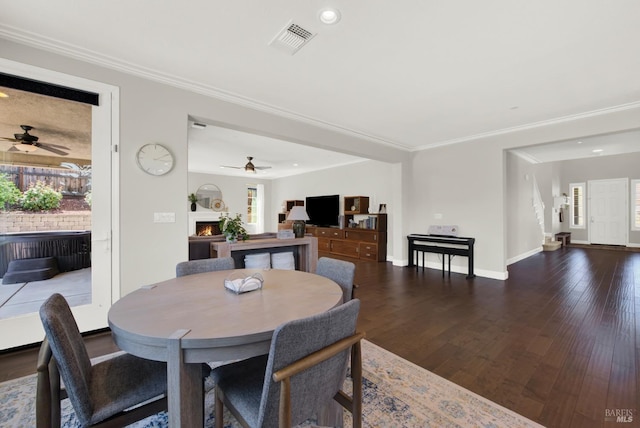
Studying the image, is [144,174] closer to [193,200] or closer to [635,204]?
[193,200]

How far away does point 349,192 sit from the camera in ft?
25.0

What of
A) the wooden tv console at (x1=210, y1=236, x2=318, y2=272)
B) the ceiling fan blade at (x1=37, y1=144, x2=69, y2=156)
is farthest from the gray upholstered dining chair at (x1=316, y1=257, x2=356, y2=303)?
the ceiling fan blade at (x1=37, y1=144, x2=69, y2=156)

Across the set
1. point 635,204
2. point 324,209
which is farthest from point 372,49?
point 635,204

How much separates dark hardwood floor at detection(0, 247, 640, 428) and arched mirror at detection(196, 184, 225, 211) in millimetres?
6227

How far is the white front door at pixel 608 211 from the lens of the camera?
8.21m

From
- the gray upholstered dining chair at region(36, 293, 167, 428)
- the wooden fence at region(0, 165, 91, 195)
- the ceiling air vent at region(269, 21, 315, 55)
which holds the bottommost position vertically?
the gray upholstered dining chair at region(36, 293, 167, 428)

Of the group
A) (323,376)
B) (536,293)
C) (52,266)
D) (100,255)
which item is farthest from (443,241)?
(52,266)

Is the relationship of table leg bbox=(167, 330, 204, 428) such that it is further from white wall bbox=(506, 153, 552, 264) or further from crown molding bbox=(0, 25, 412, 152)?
white wall bbox=(506, 153, 552, 264)

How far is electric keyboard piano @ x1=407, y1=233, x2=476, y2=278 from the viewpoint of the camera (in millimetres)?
4836

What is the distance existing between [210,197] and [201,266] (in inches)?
291

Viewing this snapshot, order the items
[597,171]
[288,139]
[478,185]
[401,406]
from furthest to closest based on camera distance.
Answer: [597,171] < [478,185] < [288,139] < [401,406]

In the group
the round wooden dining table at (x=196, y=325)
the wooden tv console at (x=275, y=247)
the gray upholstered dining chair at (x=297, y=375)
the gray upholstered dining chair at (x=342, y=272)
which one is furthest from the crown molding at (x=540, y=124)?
the gray upholstered dining chair at (x=297, y=375)

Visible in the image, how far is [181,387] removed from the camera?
3.31ft

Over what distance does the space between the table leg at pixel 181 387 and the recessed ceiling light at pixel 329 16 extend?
6.96ft
